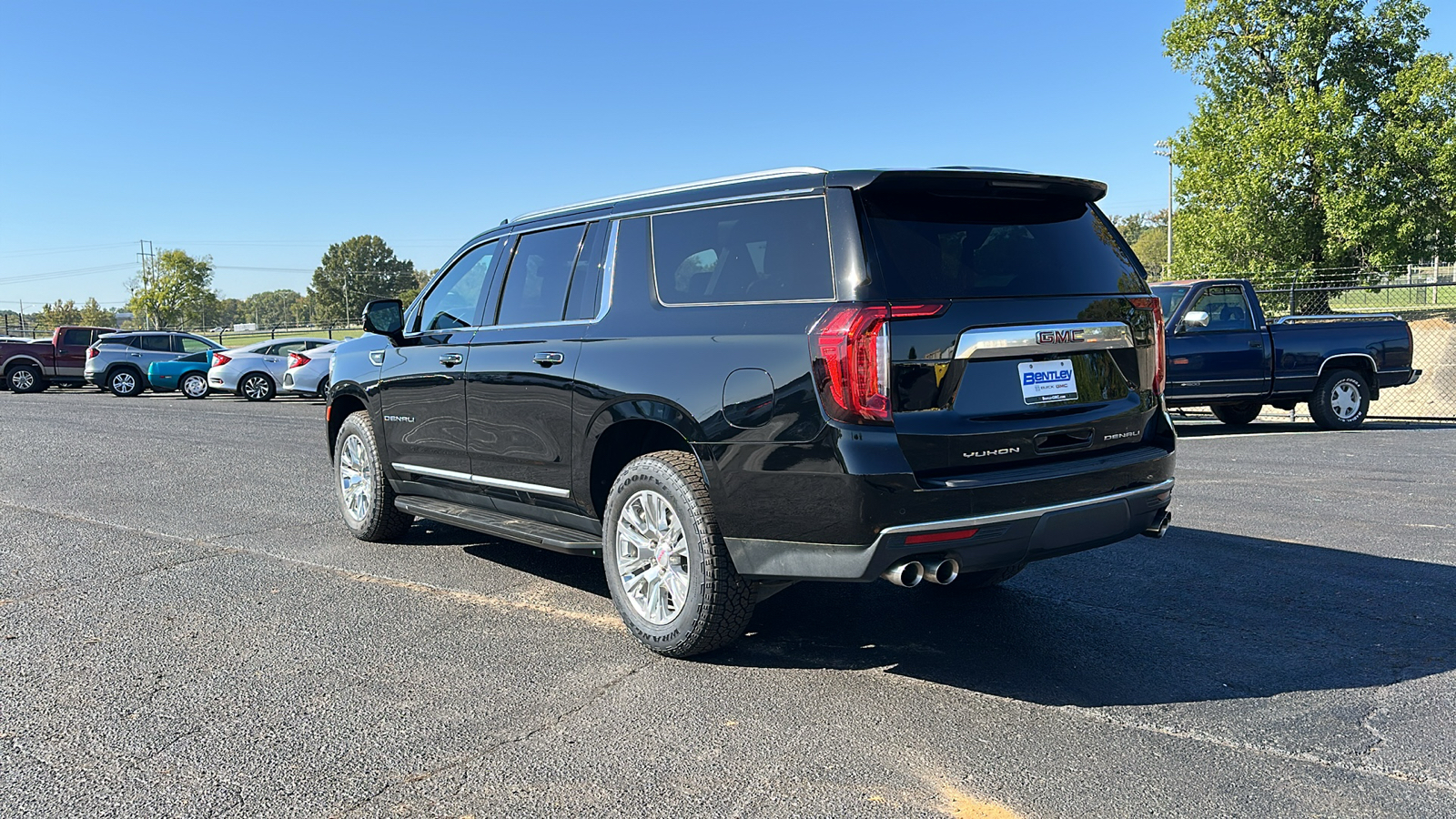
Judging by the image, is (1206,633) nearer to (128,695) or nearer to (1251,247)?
(128,695)

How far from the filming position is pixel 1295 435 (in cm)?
1277

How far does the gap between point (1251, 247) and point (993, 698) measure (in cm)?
3796

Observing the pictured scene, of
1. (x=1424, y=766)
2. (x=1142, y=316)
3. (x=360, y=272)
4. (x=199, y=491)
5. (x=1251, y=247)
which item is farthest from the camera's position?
(x=360, y=272)

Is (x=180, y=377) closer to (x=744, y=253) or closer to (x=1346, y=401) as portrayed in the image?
(x=1346, y=401)

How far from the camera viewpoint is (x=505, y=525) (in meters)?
5.20

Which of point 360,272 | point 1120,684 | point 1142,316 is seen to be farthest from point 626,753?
point 360,272

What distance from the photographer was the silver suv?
26.3m

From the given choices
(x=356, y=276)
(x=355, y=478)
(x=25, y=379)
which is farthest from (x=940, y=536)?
(x=356, y=276)

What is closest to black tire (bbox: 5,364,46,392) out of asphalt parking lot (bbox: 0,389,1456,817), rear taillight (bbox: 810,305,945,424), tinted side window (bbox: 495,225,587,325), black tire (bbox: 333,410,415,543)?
asphalt parking lot (bbox: 0,389,1456,817)

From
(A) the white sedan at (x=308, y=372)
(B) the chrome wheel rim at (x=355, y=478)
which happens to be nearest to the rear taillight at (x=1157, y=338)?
(B) the chrome wheel rim at (x=355, y=478)

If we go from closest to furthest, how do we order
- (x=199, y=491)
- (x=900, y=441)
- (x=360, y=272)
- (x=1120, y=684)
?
(x=900, y=441) → (x=1120, y=684) → (x=199, y=491) → (x=360, y=272)

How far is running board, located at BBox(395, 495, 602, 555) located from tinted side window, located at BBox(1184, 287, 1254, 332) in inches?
413

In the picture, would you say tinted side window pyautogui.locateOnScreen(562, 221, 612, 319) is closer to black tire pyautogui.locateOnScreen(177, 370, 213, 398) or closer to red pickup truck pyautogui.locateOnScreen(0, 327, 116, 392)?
black tire pyautogui.locateOnScreen(177, 370, 213, 398)

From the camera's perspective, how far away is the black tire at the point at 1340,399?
13.3 m
